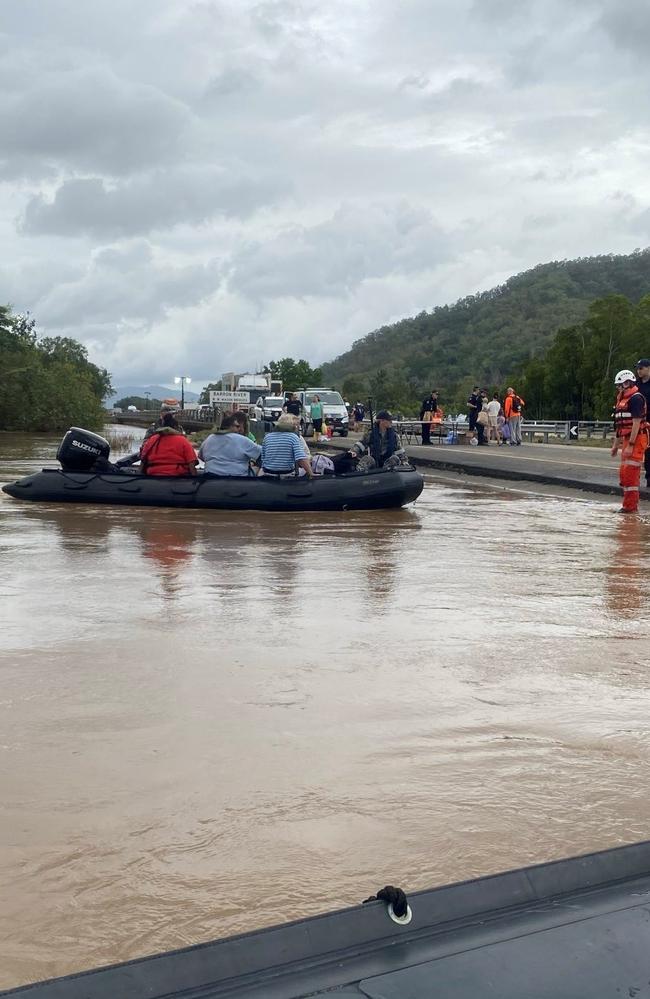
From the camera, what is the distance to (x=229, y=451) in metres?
16.0

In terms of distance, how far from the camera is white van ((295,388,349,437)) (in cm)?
4241

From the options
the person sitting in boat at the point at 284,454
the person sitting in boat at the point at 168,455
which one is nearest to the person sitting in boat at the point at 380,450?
the person sitting in boat at the point at 284,454

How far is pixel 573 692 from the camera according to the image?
587 cm

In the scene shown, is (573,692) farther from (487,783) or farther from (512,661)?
(487,783)

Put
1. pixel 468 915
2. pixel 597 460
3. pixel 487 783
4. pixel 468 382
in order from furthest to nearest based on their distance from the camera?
pixel 468 382 < pixel 597 460 < pixel 487 783 < pixel 468 915

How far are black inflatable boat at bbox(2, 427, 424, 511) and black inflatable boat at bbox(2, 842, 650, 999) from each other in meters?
12.8

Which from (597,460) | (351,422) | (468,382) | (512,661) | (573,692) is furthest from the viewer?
(468,382)

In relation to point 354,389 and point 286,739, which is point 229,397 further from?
point 354,389

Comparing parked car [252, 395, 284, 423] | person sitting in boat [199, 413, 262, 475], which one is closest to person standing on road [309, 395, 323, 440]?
parked car [252, 395, 284, 423]

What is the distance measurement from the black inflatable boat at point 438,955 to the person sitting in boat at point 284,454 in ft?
42.9

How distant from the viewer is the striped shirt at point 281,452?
15.6 m

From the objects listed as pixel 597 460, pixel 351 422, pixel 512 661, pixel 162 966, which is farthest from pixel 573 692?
pixel 351 422

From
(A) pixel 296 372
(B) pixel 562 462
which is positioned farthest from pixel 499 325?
(B) pixel 562 462

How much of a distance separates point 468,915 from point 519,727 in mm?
2826
